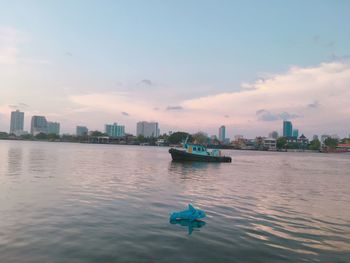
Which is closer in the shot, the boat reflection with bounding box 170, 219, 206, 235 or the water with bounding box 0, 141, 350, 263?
the water with bounding box 0, 141, 350, 263

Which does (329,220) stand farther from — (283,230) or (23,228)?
(23,228)

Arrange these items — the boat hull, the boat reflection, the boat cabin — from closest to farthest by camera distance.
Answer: the boat reflection, the boat hull, the boat cabin

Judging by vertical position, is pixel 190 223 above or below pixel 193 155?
below

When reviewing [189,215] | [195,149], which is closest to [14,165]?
[189,215]

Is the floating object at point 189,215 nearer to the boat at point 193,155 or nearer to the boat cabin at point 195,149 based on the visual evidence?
the boat at point 193,155

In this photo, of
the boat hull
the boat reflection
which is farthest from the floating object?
the boat hull

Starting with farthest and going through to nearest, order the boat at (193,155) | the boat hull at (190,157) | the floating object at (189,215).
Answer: the boat at (193,155) < the boat hull at (190,157) < the floating object at (189,215)

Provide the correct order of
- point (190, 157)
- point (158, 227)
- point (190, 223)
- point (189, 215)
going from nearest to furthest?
point (158, 227) < point (190, 223) < point (189, 215) < point (190, 157)

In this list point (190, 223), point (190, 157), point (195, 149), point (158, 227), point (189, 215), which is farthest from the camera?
point (195, 149)

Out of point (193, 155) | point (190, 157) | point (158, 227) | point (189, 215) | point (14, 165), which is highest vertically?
point (193, 155)

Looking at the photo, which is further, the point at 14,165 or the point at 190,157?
the point at 190,157

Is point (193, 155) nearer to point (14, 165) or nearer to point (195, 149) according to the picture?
point (195, 149)

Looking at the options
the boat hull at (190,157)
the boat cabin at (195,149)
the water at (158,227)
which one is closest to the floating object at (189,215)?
the water at (158,227)

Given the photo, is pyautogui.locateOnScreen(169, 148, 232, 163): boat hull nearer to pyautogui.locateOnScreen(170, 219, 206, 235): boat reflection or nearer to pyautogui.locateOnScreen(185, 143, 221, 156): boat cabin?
pyautogui.locateOnScreen(185, 143, 221, 156): boat cabin
